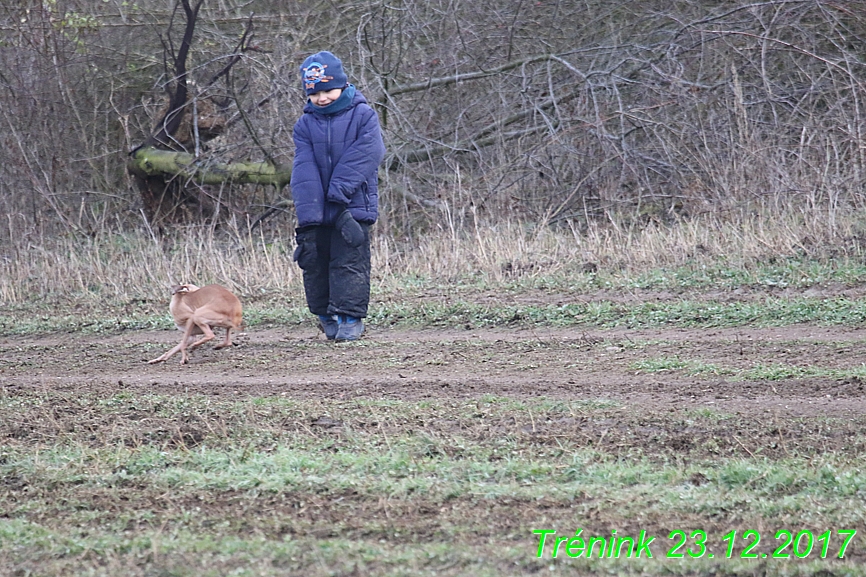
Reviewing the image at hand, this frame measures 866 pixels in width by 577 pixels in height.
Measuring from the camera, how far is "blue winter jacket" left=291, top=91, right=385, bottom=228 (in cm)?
820

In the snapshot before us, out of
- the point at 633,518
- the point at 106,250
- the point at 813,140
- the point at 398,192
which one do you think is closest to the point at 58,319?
the point at 106,250

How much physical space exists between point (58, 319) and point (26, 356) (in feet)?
6.42

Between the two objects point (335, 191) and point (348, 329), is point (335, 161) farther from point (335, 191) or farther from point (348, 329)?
point (348, 329)

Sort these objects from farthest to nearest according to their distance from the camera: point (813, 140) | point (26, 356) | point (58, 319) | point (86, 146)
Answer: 1. point (86, 146)
2. point (813, 140)
3. point (58, 319)
4. point (26, 356)

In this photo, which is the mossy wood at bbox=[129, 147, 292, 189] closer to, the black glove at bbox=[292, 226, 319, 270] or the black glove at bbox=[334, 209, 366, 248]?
the black glove at bbox=[292, 226, 319, 270]

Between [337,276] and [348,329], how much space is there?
464 millimetres

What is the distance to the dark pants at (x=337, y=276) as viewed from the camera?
8414mm

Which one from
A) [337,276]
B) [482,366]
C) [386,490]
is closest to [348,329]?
[337,276]

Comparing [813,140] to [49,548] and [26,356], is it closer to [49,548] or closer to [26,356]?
[26,356]

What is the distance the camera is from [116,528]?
3.86 m

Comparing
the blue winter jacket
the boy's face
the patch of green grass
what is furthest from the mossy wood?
the patch of green grass

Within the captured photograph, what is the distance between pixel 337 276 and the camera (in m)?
8.44

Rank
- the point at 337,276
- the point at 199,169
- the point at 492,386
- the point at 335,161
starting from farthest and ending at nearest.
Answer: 1. the point at 199,169
2. the point at 337,276
3. the point at 335,161
4. the point at 492,386

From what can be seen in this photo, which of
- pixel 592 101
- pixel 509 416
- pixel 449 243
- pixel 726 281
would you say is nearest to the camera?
pixel 509 416
